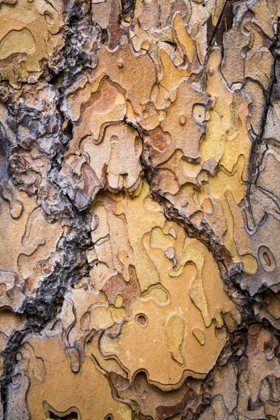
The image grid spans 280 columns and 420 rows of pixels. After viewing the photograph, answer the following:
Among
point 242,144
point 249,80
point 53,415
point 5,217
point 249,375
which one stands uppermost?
point 249,80

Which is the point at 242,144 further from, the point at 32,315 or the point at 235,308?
the point at 32,315

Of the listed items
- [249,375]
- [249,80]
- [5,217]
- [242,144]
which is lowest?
[249,375]

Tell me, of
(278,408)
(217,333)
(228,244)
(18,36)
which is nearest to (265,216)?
(228,244)

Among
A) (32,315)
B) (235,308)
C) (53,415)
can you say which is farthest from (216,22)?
(53,415)

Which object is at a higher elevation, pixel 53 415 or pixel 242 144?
pixel 242 144

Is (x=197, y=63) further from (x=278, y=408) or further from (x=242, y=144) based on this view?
(x=278, y=408)

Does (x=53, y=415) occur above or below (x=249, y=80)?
below
